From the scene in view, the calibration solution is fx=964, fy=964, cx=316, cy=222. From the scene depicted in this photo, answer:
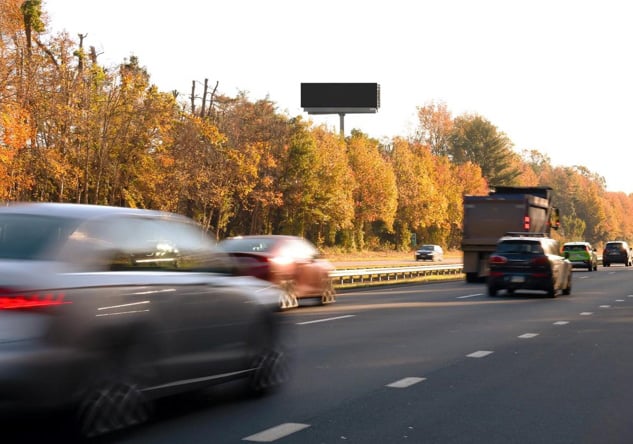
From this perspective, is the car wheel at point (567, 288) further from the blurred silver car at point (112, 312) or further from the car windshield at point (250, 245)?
the blurred silver car at point (112, 312)

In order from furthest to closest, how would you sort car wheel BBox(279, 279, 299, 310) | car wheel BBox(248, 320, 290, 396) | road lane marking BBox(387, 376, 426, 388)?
car wheel BBox(279, 279, 299, 310), road lane marking BBox(387, 376, 426, 388), car wheel BBox(248, 320, 290, 396)

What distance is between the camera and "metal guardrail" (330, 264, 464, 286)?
3178 centimetres

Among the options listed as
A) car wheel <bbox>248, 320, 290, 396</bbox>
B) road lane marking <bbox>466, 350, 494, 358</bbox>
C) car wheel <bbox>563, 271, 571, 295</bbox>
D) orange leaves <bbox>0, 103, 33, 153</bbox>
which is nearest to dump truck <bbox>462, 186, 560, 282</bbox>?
car wheel <bbox>563, 271, 571, 295</bbox>

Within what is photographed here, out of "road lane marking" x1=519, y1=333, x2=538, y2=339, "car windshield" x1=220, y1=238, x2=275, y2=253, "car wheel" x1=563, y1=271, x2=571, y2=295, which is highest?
"car windshield" x1=220, y1=238, x2=275, y2=253

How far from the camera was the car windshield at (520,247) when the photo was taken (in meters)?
25.1

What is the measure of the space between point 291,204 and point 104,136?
84.3 ft

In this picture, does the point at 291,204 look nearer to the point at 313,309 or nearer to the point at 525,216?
the point at 525,216

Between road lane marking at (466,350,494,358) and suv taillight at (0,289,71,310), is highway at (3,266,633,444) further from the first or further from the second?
suv taillight at (0,289,71,310)

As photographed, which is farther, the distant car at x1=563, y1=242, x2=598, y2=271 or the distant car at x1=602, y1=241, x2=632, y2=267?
the distant car at x1=602, y1=241, x2=632, y2=267

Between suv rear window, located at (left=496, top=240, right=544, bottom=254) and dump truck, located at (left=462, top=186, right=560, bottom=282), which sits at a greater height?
dump truck, located at (left=462, top=186, right=560, bottom=282)

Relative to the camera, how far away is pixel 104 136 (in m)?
51.3

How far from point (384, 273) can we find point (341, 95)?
67.1 m

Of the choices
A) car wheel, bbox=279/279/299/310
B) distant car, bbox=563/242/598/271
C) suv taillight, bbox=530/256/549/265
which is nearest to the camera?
car wheel, bbox=279/279/299/310

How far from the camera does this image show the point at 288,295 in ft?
65.1
